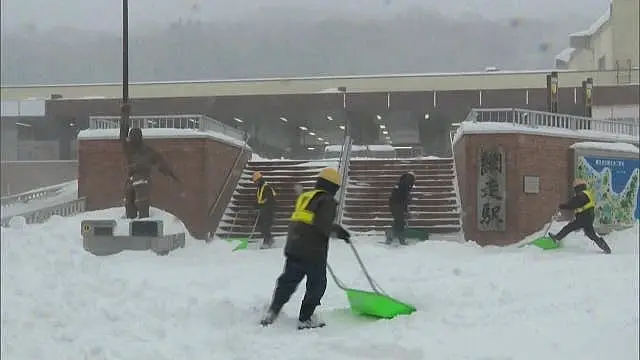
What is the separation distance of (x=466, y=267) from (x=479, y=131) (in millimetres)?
6248

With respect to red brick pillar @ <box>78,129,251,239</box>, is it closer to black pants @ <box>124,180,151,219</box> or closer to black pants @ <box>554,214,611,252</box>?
black pants @ <box>124,180,151,219</box>

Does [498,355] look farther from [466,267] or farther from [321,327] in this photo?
[466,267]

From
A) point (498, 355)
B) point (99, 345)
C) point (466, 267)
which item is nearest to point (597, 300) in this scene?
point (498, 355)

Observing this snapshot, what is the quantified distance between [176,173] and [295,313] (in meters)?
9.52

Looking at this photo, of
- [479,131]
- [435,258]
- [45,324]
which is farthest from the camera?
[479,131]

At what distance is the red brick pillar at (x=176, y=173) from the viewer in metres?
15.2

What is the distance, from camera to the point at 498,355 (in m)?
4.74

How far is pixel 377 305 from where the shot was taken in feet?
20.1

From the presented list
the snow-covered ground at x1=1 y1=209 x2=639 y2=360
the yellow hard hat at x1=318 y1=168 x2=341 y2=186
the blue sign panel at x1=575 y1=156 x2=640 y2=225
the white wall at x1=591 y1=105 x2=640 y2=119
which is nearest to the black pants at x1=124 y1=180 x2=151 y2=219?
the snow-covered ground at x1=1 y1=209 x2=639 y2=360

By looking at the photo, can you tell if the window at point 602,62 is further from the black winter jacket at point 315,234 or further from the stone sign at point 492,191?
the black winter jacket at point 315,234

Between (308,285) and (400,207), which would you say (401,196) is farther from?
(308,285)

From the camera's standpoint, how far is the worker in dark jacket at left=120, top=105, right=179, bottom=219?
12672 mm

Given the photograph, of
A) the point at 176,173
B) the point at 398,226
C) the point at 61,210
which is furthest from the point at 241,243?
the point at 61,210

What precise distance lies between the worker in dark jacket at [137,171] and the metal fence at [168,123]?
249 centimetres
